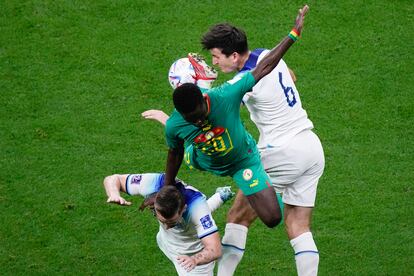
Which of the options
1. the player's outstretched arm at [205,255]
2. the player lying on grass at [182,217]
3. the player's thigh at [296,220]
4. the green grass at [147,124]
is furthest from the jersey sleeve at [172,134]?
the green grass at [147,124]

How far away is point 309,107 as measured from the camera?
39.8 feet

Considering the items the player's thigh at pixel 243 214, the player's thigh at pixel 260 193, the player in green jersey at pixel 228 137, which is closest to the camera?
the player in green jersey at pixel 228 137

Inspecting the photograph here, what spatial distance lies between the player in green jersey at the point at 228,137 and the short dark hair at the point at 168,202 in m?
0.39

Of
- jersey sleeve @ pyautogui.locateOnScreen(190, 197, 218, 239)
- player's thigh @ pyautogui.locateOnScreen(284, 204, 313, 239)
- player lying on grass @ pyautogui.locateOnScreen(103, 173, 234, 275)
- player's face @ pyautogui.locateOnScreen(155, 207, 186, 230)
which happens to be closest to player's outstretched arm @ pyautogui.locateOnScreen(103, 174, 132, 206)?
player lying on grass @ pyautogui.locateOnScreen(103, 173, 234, 275)

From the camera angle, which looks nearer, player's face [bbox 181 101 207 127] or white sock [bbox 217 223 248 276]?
player's face [bbox 181 101 207 127]

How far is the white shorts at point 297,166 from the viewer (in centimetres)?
905

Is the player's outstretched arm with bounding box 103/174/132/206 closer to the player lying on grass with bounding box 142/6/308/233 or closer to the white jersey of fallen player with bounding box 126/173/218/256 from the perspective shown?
the white jersey of fallen player with bounding box 126/173/218/256

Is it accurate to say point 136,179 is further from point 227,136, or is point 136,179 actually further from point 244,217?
point 244,217

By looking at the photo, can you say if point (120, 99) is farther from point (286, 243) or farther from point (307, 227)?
point (307, 227)

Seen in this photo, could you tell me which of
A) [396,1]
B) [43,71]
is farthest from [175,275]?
[396,1]

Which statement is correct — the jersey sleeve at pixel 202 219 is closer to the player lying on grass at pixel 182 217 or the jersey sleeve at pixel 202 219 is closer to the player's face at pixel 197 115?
the player lying on grass at pixel 182 217

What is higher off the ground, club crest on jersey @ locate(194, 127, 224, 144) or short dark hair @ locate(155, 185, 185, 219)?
club crest on jersey @ locate(194, 127, 224, 144)

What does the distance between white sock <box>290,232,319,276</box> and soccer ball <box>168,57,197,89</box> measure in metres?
1.74

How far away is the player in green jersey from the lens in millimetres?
8273
